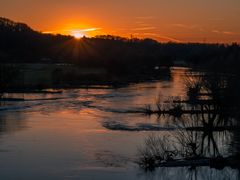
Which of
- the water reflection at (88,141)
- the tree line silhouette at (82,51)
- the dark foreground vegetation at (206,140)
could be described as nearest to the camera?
the water reflection at (88,141)

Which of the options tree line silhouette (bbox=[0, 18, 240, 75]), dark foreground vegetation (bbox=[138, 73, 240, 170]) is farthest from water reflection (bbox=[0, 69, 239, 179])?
tree line silhouette (bbox=[0, 18, 240, 75])

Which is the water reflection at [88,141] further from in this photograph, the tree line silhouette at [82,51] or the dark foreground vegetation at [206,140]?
the tree line silhouette at [82,51]

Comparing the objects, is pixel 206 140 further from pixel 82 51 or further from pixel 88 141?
pixel 82 51

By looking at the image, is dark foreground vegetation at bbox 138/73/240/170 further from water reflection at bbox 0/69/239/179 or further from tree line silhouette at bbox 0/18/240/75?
tree line silhouette at bbox 0/18/240/75

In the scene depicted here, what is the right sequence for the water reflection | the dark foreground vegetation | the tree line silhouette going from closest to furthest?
the water reflection
the dark foreground vegetation
the tree line silhouette

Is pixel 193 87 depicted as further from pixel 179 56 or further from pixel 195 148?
pixel 179 56

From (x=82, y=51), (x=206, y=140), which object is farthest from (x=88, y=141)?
(x=82, y=51)

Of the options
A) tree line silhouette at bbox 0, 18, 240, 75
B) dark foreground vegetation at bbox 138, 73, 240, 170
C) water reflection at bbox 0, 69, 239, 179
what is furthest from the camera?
tree line silhouette at bbox 0, 18, 240, 75

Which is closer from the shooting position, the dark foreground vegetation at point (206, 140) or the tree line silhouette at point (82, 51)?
the dark foreground vegetation at point (206, 140)

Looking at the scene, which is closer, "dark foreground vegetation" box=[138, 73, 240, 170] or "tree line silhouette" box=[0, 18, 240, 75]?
"dark foreground vegetation" box=[138, 73, 240, 170]

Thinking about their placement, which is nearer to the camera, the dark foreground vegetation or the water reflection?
the water reflection

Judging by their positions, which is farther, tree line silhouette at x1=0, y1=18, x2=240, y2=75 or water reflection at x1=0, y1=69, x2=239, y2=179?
tree line silhouette at x1=0, y1=18, x2=240, y2=75

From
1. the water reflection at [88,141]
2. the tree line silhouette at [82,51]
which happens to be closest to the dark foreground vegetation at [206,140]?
the water reflection at [88,141]

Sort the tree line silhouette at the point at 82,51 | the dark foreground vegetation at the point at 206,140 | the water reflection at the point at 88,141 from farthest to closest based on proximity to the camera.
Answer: the tree line silhouette at the point at 82,51 < the dark foreground vegetation at the point at 206,140 < the water reflection at the point at 88,141
